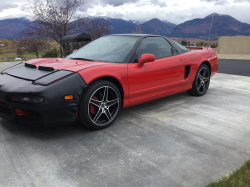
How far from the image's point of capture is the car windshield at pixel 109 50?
10.9 feet

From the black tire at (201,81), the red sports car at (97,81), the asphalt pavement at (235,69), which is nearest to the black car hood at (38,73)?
the red sports car at (97,81)

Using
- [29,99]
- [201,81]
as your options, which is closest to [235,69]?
[201,81]

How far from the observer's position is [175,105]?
13.3ft

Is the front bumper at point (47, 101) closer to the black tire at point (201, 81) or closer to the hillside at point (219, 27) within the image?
the black tire at point (201, 81)

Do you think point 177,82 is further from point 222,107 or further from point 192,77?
point 222,107

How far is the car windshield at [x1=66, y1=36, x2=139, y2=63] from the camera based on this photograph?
332 centimetres

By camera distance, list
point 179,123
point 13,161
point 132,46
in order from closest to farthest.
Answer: point 13,161 → point 179,123 → point 132,46

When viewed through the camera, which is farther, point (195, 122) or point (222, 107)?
point (222, 107)

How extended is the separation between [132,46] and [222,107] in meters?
2.03

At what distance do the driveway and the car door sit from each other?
40 cm

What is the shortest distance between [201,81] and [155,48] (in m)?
1.56

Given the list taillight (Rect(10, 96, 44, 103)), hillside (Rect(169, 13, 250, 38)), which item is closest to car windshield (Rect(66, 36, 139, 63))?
taillight (Rect(10, 96, 44, 103))

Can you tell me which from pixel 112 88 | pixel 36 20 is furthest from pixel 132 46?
pixel 36 20

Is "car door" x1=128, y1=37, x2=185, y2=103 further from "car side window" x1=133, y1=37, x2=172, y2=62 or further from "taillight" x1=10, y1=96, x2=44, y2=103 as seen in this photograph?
"taillight" x1=10, y1=96, x2=44, y2=103
